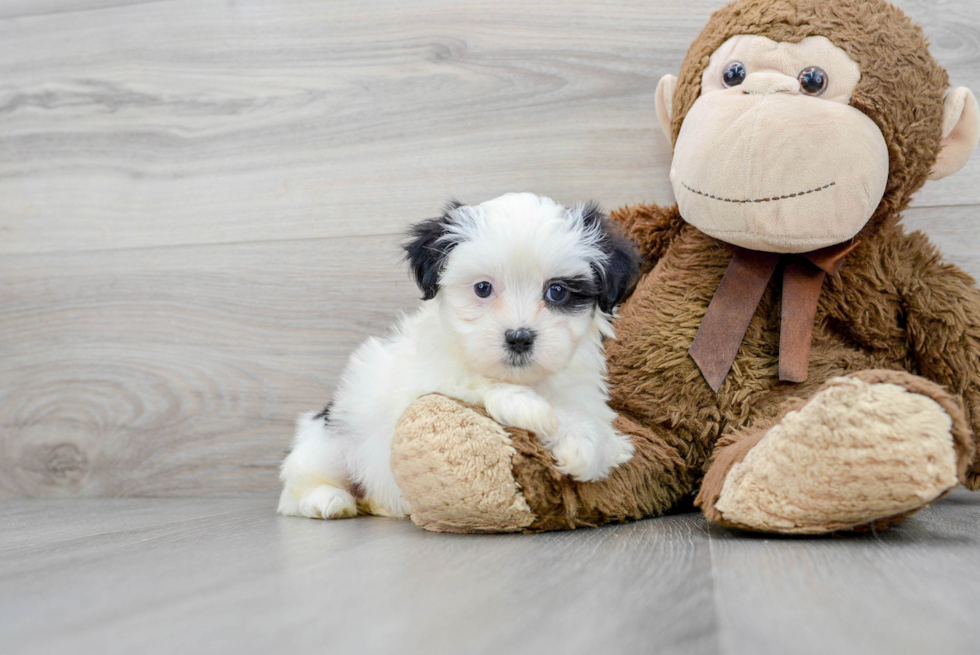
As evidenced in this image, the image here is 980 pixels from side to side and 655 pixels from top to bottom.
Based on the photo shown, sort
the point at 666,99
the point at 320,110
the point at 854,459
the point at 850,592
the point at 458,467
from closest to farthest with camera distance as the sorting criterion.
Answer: the point at 850,592 → the point at 854,459 → the point at 458,467 → the point at 666,99 → the point at 320,110

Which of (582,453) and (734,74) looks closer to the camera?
(582,453)

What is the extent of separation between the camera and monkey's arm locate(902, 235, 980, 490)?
4.48ft

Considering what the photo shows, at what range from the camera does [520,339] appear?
120cm

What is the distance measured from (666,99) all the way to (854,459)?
35.3 inches

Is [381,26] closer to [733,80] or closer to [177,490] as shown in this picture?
[733,80]

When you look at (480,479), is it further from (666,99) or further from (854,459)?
(666,99)

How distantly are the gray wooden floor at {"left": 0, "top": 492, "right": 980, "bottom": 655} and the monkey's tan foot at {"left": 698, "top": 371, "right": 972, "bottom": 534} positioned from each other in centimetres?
4

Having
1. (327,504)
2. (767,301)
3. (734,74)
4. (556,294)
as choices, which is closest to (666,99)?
(734,74)

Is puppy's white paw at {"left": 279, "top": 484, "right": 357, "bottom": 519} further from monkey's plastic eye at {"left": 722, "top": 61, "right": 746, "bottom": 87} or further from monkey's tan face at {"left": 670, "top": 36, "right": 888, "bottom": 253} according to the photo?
monkey's plastic eye at {"left": 722, "top": 61, "right": 746, "bottom": 87}

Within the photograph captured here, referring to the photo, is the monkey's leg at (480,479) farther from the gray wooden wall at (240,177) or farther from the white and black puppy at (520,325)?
the gray wooden wall at (240,177)

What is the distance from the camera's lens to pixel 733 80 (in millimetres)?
1393

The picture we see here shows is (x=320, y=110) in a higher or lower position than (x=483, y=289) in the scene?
higher

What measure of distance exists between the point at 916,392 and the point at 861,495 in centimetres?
15

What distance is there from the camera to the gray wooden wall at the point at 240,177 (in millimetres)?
1882
